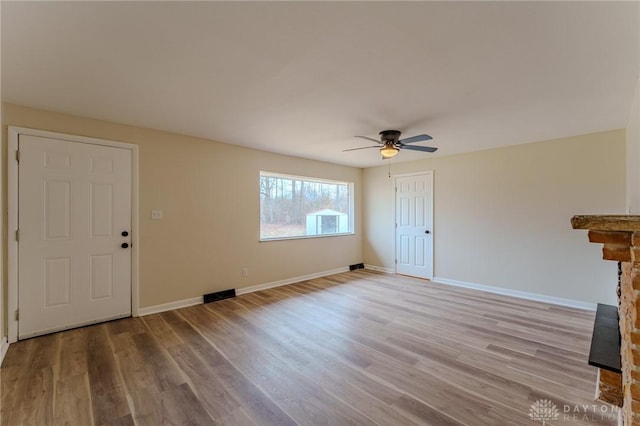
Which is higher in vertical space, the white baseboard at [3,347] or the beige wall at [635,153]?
the beige wall at [635,153]

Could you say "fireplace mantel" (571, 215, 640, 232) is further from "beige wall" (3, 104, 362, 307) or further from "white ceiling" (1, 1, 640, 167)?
"beige wall" (3, 104, 362, 307)

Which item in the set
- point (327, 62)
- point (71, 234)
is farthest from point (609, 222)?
point (71, 234)

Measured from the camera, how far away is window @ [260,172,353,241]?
4957mm

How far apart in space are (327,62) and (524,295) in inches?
179

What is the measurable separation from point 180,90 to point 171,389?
2.48m

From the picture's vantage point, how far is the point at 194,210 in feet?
13.1

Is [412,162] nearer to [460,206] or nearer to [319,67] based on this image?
[460,206]

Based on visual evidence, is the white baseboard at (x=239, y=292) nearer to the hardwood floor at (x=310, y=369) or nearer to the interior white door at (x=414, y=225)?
the hardwood floor at (x=310, y=369)

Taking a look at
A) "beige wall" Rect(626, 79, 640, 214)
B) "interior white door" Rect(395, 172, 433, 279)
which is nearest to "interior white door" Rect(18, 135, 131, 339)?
"interior white door" Rect(395, 172, 433, 279)

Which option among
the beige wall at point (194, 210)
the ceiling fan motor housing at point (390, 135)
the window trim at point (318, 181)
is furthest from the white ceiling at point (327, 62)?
the window trim at point (318, 181)

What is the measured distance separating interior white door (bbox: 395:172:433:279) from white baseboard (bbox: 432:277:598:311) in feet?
1.46

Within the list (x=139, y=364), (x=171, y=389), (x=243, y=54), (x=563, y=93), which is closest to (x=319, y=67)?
(x=243, y=54)

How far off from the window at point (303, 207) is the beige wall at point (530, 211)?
1806 millimetres

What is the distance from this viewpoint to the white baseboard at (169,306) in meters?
3.54
